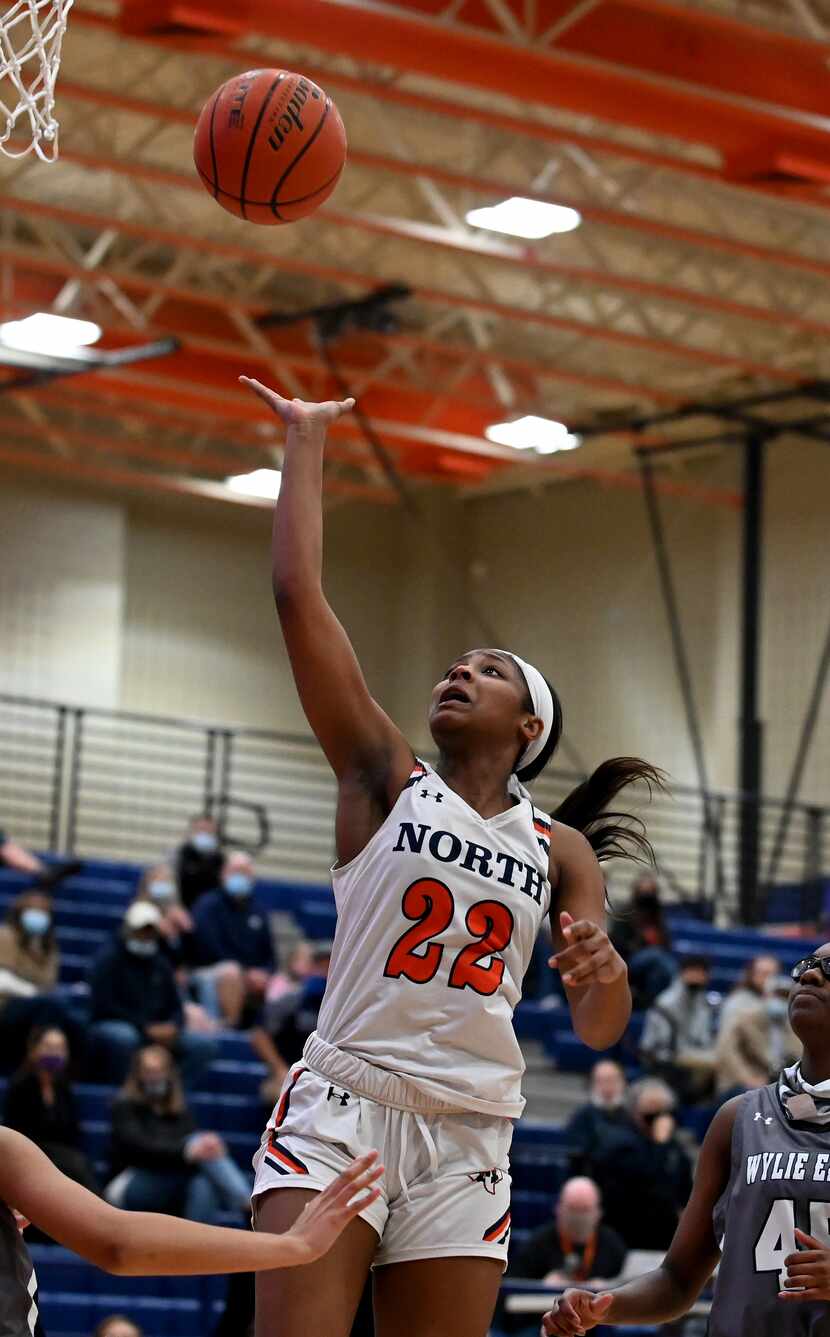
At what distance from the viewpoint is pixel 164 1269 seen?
3178 mm

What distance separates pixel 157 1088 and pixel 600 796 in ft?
24.6

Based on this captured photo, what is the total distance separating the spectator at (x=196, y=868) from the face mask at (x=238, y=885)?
1.91 feet

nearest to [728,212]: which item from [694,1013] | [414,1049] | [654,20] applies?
[654,20]

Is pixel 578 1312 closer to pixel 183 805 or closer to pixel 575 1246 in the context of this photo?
pixel 575 1246

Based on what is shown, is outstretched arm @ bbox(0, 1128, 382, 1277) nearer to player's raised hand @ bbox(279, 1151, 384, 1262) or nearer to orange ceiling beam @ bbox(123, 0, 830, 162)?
player's raised hand @ bbox(279, 1151, 384, 1262)

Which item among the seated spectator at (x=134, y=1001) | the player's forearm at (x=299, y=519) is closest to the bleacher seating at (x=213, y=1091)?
the seated spectator at (x=134, y=1001)

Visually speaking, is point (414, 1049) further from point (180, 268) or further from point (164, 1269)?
point (180, 268)

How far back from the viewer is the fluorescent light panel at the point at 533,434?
20562mm

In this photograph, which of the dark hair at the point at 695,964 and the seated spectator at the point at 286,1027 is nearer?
the seated spectator at the point at 286,1027

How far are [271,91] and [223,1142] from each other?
8.17 m

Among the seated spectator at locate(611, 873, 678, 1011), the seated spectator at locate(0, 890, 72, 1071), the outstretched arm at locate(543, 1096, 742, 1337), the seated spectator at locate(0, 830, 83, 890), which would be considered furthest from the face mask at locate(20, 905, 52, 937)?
the outstretched arm at locate(543, 1096, 742, 1337)

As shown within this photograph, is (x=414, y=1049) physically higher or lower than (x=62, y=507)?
lower

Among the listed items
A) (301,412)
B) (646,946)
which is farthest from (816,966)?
(646,946)

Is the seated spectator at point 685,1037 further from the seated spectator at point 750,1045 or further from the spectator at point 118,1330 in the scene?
the spectator at point 118,1330
